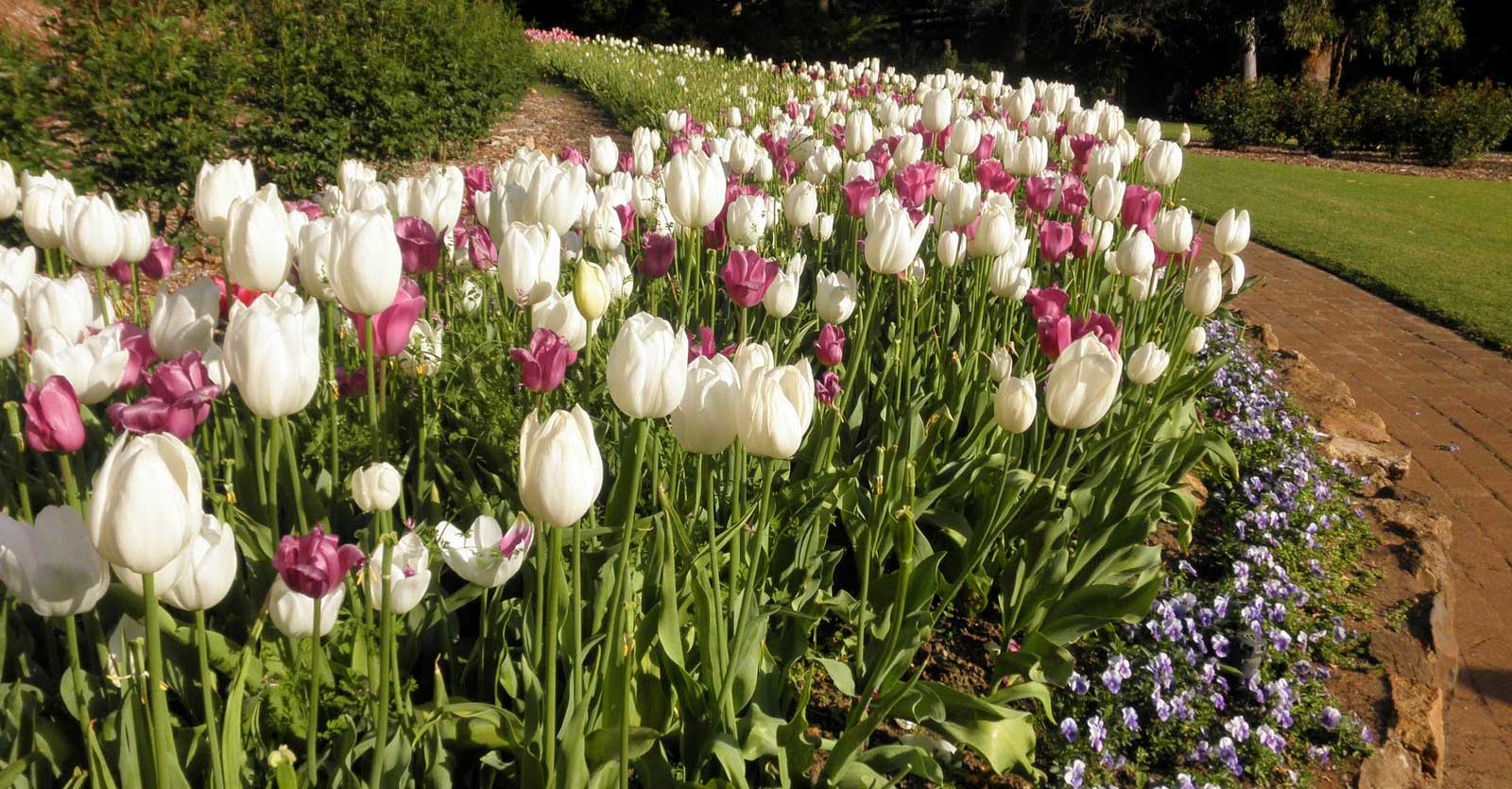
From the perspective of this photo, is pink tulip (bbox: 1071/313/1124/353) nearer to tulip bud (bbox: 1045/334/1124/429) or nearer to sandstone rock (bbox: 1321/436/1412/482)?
tulip bud (bbox: 1045/334/1124/429)

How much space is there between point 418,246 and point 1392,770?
2501 millimetres

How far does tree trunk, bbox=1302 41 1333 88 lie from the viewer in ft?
71.9

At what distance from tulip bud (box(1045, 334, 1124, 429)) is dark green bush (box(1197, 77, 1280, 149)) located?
18.5 metres

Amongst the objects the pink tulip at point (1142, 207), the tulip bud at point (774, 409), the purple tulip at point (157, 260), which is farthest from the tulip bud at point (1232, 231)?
the purple tulip at point (157, 260)

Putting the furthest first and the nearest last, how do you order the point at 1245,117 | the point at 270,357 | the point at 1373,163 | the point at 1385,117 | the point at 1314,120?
the point at 1245,117 → the point at 1314,120 → the point at 1385,117 → the point at 1373,163 → the point at 270,357

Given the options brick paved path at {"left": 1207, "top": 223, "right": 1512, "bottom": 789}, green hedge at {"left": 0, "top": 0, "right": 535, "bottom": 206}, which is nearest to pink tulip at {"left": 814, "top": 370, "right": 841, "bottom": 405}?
brick paved path at {"left": 1207, "top": 223, "right": 1512, "bottom": 789}

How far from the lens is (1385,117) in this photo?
17250 mm

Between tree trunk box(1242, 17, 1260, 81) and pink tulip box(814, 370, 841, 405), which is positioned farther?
tree trunk box(1242, 17, 1260, 81)

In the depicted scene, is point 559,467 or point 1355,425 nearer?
point 559,467

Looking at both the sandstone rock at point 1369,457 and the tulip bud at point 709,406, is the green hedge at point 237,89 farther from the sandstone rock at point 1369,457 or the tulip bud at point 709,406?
the sandstone rock at point 1369,457

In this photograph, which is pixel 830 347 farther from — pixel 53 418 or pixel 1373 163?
pixel 1373 163

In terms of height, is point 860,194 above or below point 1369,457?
above

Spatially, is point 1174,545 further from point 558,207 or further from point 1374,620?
point 558,207

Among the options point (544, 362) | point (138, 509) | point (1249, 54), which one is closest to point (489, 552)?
point (544, 362)
